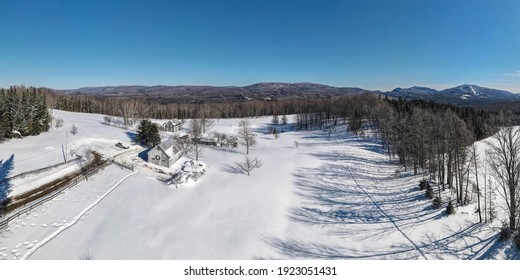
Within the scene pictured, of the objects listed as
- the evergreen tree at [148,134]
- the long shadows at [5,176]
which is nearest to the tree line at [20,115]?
the long shadows at [5,176]

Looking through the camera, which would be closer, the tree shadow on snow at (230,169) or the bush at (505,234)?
the bush at (505,234)

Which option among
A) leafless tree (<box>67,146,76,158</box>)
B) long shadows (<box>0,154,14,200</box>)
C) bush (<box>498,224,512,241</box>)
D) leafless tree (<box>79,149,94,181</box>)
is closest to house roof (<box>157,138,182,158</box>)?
leafless tree (<box>79,149,94,181</box>)

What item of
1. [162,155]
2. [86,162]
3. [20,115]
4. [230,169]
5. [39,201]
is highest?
[20,115]

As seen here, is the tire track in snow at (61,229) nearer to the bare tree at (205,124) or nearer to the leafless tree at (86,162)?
the leafless tree at (86,162)

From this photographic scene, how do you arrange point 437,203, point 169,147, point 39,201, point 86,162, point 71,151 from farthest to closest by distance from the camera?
point 71,151 → point 169,147 → point 86,162 → point 437,203 → point 39,201

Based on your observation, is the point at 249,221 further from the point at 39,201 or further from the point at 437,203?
the point at 39,201

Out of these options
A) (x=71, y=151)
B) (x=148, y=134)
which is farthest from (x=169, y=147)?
(x=71, y=151)
